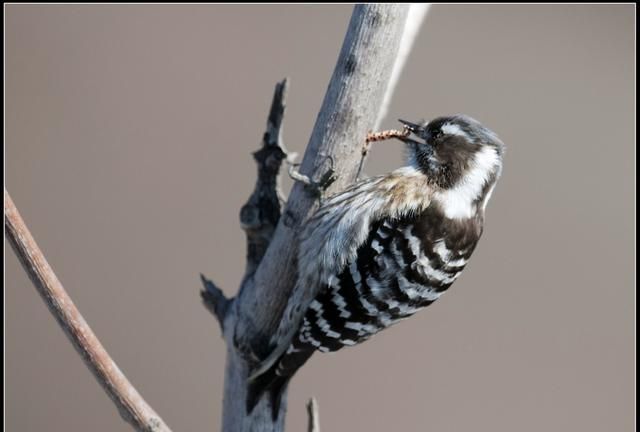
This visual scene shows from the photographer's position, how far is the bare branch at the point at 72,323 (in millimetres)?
1732

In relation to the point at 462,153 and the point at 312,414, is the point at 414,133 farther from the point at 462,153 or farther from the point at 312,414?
the point at 312,414

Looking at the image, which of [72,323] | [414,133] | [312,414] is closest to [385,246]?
[414,133]

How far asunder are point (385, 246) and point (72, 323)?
104 cm

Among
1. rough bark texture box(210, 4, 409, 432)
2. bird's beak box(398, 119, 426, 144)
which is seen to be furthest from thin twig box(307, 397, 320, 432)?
bird's beak box(398, 119, 426, 144)

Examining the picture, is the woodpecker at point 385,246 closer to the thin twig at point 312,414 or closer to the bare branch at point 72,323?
the thin twig at point 312,414

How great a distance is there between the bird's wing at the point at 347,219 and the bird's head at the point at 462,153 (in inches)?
2.9

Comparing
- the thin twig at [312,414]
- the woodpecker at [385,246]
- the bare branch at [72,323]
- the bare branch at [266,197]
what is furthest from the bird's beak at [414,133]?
the bare branch at [72,323]

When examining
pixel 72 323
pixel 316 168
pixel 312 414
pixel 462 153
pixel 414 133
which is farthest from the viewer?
pixel 414 133

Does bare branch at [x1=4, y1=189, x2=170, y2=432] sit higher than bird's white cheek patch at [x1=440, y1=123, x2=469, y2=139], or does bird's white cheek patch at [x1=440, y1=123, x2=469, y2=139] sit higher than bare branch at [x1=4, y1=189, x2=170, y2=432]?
bird's white cheek patch at [x1=440, y1=123, x2=469, y2=139]

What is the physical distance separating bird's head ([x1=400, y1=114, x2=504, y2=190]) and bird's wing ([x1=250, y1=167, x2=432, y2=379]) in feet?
0.24

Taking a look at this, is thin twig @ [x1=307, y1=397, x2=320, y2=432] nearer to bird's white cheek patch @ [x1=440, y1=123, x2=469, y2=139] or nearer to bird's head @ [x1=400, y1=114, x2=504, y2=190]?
bird's head @ [x1=400, y1=114, x2=504, y2=190]

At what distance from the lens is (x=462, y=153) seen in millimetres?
2502

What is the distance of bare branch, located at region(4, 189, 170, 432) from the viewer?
173 centimetres

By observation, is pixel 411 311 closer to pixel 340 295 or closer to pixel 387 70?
pixel 340 295
